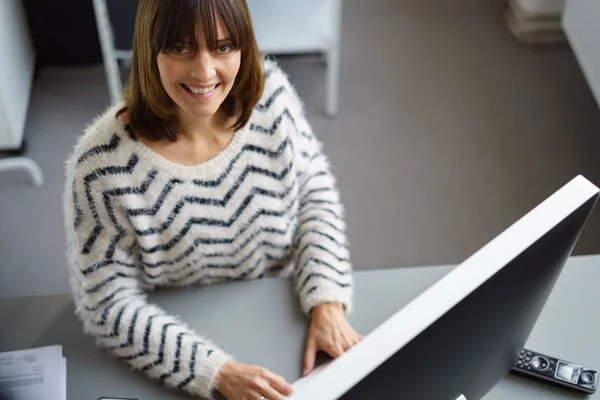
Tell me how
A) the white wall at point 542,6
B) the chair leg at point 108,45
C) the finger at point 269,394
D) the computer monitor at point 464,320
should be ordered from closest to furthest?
the computer monitor at point 464,320, the finger at point 269,394, the chair leg at point 108,45, the white wall at point 542,6

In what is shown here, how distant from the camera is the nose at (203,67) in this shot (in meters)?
0.97

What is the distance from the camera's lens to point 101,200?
107 cm

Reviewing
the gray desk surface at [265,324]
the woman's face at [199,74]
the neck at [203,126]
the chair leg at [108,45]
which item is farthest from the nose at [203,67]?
the chair leg at [108,45]

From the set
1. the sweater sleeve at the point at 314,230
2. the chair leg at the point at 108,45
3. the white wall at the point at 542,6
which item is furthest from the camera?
the white wall at the point at 542,6

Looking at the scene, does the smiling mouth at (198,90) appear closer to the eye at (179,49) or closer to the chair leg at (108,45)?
the eye at (179,49)

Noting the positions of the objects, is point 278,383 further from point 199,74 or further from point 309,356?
point 199,74

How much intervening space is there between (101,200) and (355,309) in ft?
1.37

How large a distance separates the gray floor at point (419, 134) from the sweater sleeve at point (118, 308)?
0.99 metres

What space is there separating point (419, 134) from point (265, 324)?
4.69 ft

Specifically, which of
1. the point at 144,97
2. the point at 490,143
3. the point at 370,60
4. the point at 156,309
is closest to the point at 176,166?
the point at 144,97

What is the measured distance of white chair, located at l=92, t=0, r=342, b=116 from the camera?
7.23 feet

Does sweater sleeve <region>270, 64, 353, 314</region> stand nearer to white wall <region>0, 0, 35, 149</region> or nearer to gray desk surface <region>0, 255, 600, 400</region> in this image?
gray desk surface <region>0, 255, 600, 400</region>

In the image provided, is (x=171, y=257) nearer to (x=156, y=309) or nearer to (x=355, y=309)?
(x=156, y=309)

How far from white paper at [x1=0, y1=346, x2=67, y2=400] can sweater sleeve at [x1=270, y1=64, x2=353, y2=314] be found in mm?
370
